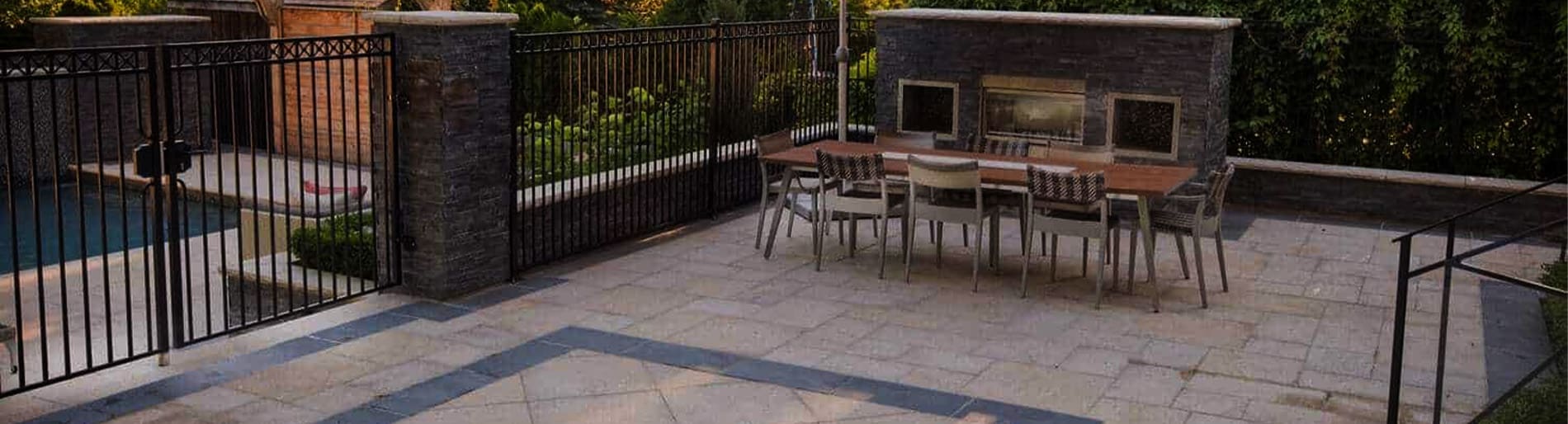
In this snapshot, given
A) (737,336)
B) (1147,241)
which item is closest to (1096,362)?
(1147,241)

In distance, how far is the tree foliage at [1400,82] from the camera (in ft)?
40.2

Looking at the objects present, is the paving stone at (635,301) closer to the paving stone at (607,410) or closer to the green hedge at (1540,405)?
the paving stone at (607,410)

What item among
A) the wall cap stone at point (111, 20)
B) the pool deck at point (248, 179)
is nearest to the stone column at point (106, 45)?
the wall cap stone at point (111, 20)

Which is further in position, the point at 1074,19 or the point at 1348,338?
the point at 1074,19

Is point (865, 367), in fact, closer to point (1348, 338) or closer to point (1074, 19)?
point (1348, 338)

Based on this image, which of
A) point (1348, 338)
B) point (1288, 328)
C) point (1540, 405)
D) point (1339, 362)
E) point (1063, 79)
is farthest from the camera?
point (1063, 79)

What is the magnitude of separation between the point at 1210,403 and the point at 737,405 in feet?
6.98

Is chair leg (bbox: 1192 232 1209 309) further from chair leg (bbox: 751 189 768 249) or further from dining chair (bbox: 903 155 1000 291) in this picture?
chair leg (bbox: 751 189 768 249)

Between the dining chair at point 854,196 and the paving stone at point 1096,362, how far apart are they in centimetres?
195

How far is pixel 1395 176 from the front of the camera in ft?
40.5

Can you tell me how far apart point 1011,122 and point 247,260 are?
598 centimetres

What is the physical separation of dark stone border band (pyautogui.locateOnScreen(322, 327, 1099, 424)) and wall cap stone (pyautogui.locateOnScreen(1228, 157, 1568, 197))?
6.52 metres

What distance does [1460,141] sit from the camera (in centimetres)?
1276

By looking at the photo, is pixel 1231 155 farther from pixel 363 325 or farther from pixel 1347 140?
pixel 363 325
